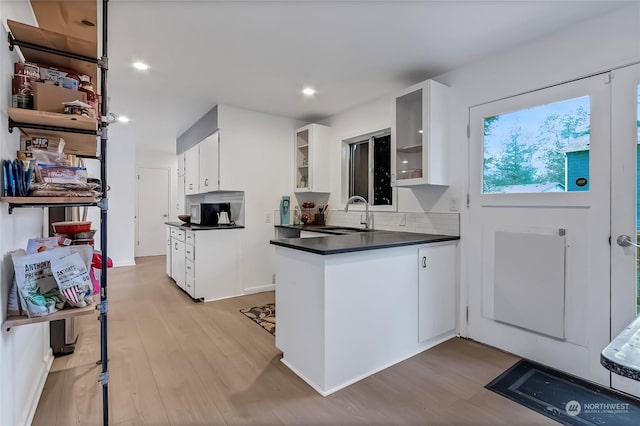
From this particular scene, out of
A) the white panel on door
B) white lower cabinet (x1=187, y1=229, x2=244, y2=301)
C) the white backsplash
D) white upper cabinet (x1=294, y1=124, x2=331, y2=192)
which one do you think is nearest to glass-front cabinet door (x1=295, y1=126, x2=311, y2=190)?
white upper cabinet (x1=294, y1=124, x2=331, y2=192)

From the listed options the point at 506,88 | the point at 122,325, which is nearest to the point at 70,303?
the point at 122,325

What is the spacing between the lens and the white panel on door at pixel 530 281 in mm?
2240

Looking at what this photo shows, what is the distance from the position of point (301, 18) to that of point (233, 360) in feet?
8.36

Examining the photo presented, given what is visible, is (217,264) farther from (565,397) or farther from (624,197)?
(624,197)

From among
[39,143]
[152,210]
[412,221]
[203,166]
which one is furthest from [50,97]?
[152,210]

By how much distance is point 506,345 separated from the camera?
2.53m

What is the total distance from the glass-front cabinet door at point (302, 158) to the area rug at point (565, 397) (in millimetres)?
3076

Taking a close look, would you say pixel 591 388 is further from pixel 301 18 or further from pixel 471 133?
pixel 301 18


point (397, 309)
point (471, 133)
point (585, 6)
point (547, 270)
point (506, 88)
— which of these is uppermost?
point (585, 6)

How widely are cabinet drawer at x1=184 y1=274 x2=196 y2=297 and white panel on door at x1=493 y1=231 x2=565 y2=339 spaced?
329 cm

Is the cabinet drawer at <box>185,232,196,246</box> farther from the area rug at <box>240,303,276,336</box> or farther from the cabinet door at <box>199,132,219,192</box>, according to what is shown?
the area rug at <box>240,303,276,336</box>

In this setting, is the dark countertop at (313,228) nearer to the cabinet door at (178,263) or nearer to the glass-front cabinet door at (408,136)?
the glass-front cabinet door at (408,136)

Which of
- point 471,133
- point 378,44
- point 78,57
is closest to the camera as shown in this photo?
point 78,57

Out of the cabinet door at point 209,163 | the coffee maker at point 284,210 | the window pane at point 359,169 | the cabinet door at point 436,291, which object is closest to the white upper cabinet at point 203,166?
the cabinet door at point 209,163
